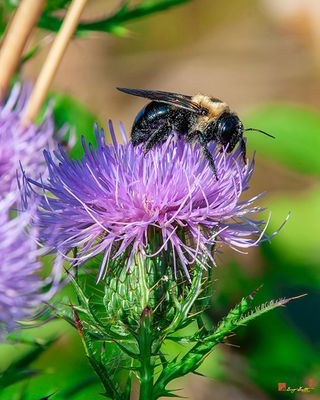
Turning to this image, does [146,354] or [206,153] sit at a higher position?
[206,153]

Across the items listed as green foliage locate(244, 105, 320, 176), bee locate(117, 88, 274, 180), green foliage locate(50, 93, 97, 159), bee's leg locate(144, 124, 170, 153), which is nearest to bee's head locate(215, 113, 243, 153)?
bee locate(117, 88, 274, 180)

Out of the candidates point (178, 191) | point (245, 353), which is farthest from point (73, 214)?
point (245, 353)

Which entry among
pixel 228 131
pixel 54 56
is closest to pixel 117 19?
pixel 54 56

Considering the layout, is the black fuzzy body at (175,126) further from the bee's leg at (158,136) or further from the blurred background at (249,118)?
the blurred background at (249,118)

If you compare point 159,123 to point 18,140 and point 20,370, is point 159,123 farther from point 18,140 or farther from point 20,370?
point 20,370

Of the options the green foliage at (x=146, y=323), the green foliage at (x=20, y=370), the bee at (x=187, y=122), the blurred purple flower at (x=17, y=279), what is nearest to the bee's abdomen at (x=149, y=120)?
the bee at (x=187, y=122)

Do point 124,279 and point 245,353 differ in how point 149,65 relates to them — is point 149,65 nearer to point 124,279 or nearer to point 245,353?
point 245,353
